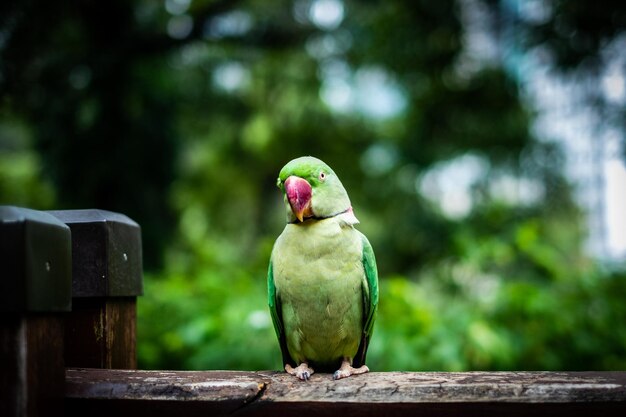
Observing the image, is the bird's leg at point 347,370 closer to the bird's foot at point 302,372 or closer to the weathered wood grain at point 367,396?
the bird's foot at point 302,372

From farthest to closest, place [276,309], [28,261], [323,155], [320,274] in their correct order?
[323,155], [276,309], [320,274], [28,261]

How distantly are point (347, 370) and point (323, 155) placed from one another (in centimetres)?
478

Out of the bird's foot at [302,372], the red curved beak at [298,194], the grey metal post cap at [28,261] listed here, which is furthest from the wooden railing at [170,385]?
the red curved beak at [298,194]

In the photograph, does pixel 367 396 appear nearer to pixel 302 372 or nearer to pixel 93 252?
pixel 302 372

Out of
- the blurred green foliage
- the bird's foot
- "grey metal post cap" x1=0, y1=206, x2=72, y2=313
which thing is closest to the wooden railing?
"grey metal post cap" x1=0, y1=206, x2=72, y2=313

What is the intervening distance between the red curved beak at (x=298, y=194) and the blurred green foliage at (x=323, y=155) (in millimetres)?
1575

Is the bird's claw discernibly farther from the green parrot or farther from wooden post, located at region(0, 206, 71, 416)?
wooden post, located at region(0, 206, 71, 416)

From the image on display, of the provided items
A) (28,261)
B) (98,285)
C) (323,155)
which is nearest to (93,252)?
(98,285)

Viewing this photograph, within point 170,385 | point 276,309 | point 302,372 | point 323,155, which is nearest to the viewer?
point 170,385

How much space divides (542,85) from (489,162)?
1402mm

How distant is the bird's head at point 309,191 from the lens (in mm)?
1673

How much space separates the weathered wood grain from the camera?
3.91 ft

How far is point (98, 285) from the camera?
1.49 metres

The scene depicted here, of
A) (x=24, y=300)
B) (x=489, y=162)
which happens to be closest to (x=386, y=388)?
(x=24, y=300)
